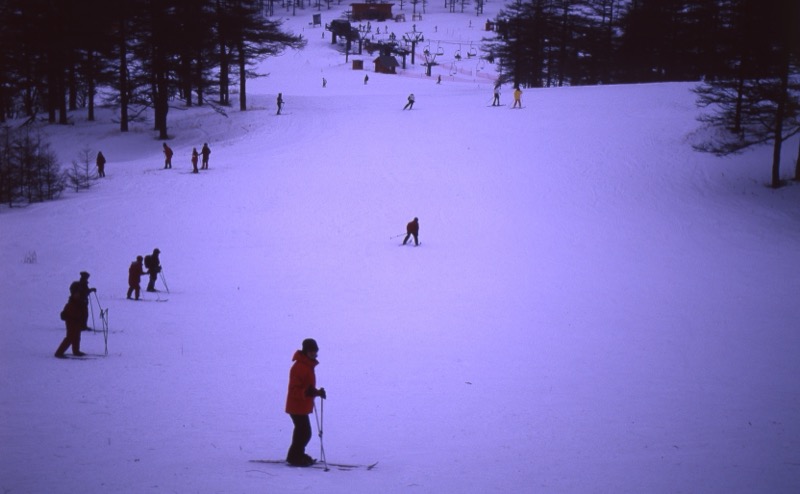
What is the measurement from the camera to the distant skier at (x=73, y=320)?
9.41 metres

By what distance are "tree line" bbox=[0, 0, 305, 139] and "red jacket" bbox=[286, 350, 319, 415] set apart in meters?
35.1

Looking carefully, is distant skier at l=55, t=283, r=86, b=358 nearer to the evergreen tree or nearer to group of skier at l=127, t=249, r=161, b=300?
group of skier at l=127, t=249, r=161, b=300

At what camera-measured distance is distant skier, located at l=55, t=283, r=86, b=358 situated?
9414 mm

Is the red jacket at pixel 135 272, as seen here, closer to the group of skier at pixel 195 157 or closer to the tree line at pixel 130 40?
the group of skier at pixel 195 157

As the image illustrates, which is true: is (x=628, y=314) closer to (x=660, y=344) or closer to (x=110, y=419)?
(x=660, y=344)

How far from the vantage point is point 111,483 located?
5.57m

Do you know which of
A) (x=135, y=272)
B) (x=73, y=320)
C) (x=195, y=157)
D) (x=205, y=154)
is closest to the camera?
(x=73, y=320)

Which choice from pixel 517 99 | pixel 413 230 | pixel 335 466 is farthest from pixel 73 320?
pixel 517 99


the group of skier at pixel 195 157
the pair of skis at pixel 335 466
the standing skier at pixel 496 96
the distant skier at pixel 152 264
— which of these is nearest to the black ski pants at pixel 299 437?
the pair of skis at pixel 335 466

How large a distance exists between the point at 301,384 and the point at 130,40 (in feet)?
130

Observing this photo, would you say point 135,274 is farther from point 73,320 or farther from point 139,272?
point 73,320

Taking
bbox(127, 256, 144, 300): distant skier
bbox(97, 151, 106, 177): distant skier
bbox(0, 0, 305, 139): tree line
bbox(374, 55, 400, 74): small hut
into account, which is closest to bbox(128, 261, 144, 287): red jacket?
bbox(127, 256, 144, 300): distant skier

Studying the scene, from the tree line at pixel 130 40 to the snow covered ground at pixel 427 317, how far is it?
5.73 m

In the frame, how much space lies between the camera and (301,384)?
6082mm
